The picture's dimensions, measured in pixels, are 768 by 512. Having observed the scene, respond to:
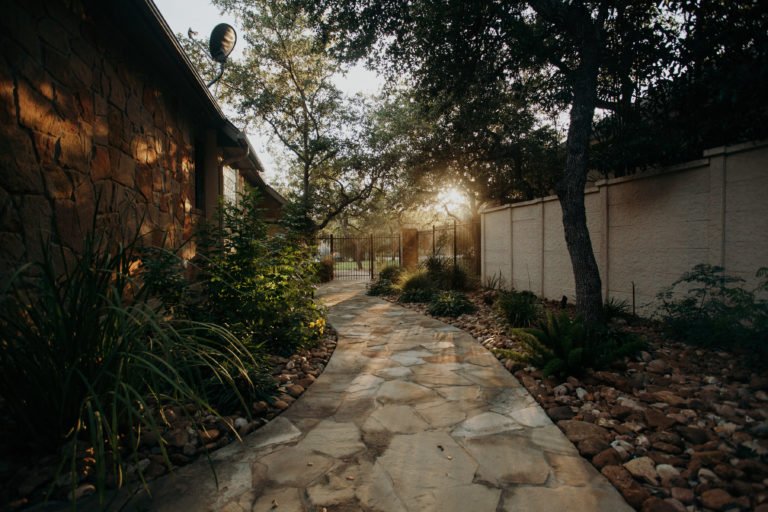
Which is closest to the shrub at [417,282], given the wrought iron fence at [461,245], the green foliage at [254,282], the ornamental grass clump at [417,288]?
the ornamental grass clump at [417,288]

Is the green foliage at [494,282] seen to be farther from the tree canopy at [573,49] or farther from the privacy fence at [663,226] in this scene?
the tree canopy at [573,49]

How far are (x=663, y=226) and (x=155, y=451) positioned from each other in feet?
18.7

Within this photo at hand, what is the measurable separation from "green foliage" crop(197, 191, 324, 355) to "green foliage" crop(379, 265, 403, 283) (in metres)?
6.79

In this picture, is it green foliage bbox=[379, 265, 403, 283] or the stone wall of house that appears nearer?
the stone wall of house

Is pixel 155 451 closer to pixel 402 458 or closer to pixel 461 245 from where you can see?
pixel 402 458

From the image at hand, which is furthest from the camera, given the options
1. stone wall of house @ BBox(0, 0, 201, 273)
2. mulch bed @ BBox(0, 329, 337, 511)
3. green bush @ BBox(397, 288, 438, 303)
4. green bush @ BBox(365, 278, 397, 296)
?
green bush @ BBox(365, 278, 397, 296)

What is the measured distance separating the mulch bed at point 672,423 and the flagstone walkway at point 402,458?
15cm

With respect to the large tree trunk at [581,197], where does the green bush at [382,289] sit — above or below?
below

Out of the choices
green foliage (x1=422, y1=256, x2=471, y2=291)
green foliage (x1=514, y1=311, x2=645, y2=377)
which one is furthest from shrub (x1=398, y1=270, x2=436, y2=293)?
green foliage (x1=514, y1=311, x2=645, y2=377)

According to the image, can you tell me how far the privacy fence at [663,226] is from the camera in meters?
3.82

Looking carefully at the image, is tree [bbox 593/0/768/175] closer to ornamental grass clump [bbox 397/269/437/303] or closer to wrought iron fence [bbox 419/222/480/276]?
ornamental grass clump [bbox 397/269/437/303]

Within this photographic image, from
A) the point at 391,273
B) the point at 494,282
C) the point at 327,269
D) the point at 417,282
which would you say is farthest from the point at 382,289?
the point at 327,269

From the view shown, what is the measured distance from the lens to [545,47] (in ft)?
19.1

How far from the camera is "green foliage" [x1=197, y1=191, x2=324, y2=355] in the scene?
10.8ft
